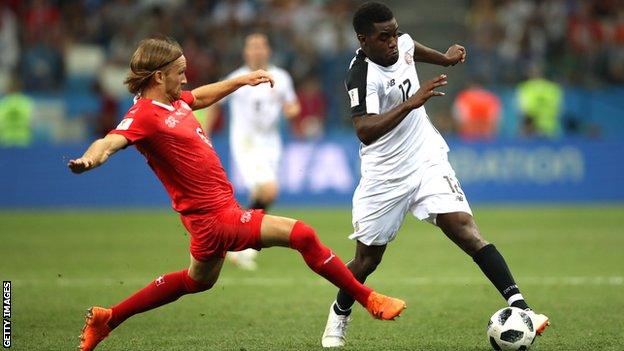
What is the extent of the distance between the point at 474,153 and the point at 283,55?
5.21 m

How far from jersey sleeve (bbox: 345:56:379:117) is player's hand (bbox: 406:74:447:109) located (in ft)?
1.17

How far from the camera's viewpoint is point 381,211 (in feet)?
26.1

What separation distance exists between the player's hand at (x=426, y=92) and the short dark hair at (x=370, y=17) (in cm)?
68

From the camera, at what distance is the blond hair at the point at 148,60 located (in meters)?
7.32

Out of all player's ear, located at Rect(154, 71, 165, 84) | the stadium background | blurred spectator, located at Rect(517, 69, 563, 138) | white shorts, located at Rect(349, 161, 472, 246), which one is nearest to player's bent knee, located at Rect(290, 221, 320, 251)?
white shorts, located at Rect(349, 161, 472, 246)

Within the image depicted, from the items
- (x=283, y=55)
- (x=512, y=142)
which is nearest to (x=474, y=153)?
(x=512, y=142)

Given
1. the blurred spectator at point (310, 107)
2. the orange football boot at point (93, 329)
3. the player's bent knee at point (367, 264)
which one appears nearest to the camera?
the orange football boot at point (93, 329)

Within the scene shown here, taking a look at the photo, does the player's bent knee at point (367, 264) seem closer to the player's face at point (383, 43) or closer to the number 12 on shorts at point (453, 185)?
the number 12 on shorts at point (453, 185)

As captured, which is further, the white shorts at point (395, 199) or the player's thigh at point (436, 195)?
the white shorts at point (395, 199)

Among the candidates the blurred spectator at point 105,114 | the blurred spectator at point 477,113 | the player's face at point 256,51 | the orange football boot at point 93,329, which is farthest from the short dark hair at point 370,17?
the blurred spectator at point 105,114

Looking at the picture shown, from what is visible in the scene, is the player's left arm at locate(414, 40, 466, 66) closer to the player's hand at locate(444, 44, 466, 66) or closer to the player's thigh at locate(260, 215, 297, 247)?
the player's hand at locate(444, 44, 466, 66)

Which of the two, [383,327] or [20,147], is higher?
[20,147]

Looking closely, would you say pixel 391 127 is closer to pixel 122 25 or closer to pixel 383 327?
pixel 383 327

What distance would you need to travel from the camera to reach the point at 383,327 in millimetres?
8781
